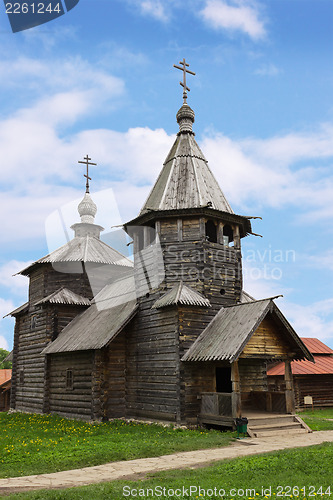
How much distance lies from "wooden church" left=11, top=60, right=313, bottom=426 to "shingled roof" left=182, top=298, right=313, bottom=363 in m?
0.05

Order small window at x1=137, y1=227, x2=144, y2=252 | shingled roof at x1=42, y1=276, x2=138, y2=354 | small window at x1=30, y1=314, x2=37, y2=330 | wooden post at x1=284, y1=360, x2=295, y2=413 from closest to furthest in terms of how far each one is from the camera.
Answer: wooden post at x1=284, y1=360, x2=295, y2=413 → shingled roof at x1=42, y1=276, x2=138, y2=354 → small window at x1=137, y1=227, x2=144, y2=252 → small window at x1=30, y1=314, x2=37, y2=330

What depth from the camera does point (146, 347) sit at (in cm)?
1823

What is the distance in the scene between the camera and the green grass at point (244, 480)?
285 inches

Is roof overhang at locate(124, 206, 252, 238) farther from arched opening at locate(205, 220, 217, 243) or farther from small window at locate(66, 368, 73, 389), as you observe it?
small window at locate(66, 368, 73, 389)

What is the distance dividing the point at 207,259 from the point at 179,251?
3.83 feet

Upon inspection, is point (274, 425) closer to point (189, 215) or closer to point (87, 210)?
point (189, 215)

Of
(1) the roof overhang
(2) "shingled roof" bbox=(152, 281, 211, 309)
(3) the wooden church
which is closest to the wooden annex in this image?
(3) the wooden church

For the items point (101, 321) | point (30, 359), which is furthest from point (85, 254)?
point (30, 359)

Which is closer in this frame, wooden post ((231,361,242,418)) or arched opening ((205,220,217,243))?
wooden post ((231,361,242,418))

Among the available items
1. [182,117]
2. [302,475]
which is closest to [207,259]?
[182,117]

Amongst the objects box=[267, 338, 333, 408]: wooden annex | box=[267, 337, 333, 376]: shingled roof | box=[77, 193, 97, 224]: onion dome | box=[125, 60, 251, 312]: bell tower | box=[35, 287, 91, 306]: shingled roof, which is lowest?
box=[267, 338, 333, 408]: wooden annex

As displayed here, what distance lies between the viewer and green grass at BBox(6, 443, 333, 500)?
7250 millimetres

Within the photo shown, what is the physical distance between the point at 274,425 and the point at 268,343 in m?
2.73

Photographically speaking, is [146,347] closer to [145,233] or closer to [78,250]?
[145,233]
